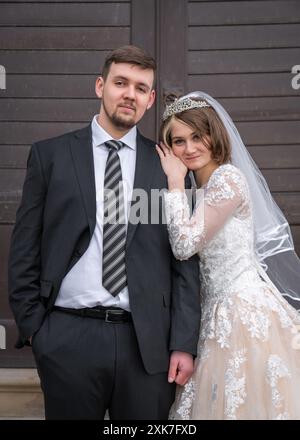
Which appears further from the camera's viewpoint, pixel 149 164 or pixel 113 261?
pixel 149 164

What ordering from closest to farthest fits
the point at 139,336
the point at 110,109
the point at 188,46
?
the point at 139,336, the point at 110,109, the point at 188,46

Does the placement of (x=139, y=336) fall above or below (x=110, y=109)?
below

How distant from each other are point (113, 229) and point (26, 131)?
183 centimetres

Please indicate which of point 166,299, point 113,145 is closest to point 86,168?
point 113,145

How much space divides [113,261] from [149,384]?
1.52ft

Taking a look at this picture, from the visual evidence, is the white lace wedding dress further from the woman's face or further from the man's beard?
the man's beard

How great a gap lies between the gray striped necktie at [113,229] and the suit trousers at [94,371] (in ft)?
0.51

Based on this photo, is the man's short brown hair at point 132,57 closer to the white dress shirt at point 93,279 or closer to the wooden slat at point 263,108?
the white dress shirt at point 93,279

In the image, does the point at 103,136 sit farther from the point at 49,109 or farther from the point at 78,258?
the point at 49,109

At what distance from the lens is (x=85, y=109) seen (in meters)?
3.72

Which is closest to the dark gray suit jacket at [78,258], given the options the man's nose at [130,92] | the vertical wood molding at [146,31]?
the man's nose at [130,92]

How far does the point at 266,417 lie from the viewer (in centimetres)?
214
